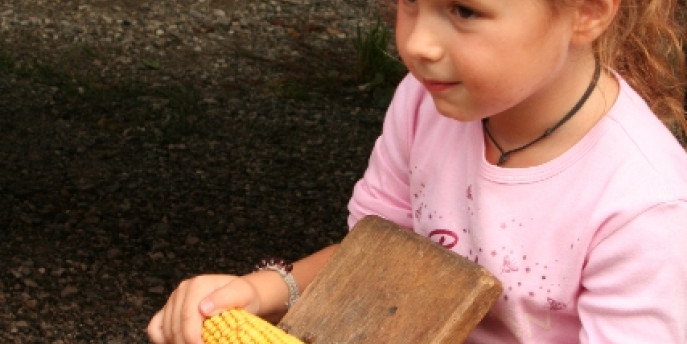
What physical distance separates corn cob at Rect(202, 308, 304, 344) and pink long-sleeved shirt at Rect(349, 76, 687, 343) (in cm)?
32

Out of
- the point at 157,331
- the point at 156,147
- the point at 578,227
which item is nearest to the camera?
the point at 578,227

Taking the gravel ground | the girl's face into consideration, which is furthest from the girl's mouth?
the gravel ground

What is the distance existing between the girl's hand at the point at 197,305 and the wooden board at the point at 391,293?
0.11 meters

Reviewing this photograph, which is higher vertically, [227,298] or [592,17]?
[592,17]

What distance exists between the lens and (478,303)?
4.84ft

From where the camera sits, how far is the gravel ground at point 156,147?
129 inches

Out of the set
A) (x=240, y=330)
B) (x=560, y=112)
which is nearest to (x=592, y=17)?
(x=560, y=112)

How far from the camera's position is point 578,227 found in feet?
4.98

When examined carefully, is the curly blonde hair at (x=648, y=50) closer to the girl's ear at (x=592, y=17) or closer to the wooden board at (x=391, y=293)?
the girl's ear at (x=592, y=17)

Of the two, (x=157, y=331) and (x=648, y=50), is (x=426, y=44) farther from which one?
(x=157, y=331)

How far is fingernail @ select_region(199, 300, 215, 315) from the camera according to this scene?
5.41 ft

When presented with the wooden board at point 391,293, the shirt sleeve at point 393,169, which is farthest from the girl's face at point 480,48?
the shirt sleeve at point 393,169

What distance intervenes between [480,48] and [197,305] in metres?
0.60

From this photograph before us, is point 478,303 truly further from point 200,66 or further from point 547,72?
point 200,66
